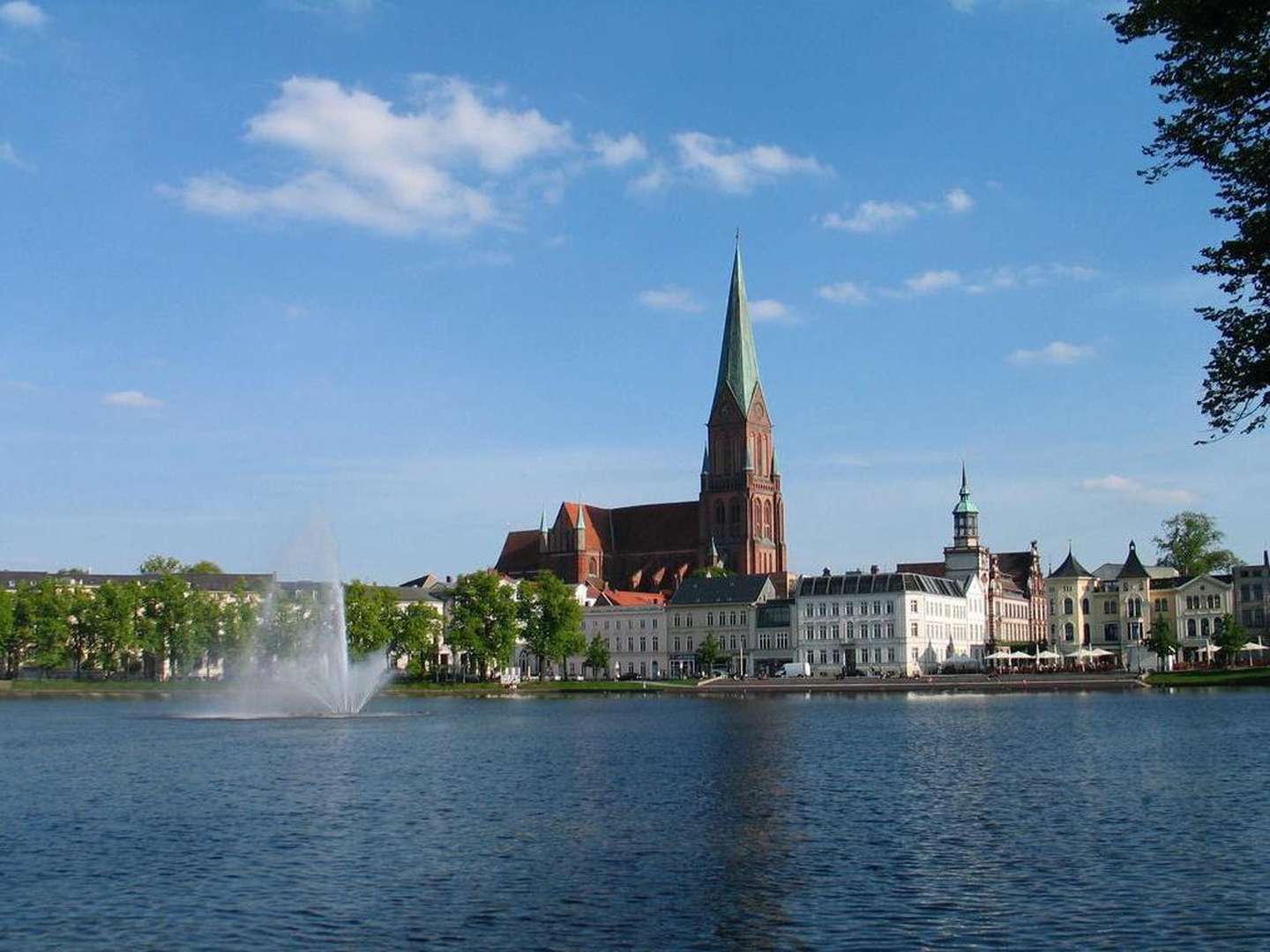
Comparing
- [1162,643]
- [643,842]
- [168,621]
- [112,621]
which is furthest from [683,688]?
[643,842]

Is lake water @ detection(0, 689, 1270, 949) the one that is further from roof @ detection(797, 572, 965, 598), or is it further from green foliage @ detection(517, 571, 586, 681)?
roof @ detection(797, 572, 965, 598)

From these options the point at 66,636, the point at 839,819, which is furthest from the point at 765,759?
the point at 66,636

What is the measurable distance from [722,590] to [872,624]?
24.0 m

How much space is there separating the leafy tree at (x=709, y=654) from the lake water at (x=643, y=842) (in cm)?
9999

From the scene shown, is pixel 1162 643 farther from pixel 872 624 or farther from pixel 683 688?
pixel 683 688

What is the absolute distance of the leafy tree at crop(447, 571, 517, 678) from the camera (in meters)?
154

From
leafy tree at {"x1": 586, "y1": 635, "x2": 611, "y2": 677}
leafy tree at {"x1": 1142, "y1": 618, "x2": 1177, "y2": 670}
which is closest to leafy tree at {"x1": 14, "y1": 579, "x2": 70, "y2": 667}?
leafy tree at {"x1": 586, "y1": 635, "x2": 611, "y2": 677}

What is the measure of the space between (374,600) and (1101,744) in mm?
104702

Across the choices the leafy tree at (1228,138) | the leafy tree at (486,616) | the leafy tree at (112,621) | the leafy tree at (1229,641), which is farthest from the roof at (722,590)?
the leafy tree at (1228,138)

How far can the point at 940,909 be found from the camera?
28.3 metres

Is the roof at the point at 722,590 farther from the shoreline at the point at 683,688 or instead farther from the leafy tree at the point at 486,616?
the leafy tree at the point at 486,616

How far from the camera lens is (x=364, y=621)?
15212cm

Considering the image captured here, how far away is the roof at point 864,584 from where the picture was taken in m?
175

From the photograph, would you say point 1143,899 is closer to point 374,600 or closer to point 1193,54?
point 1193,54
